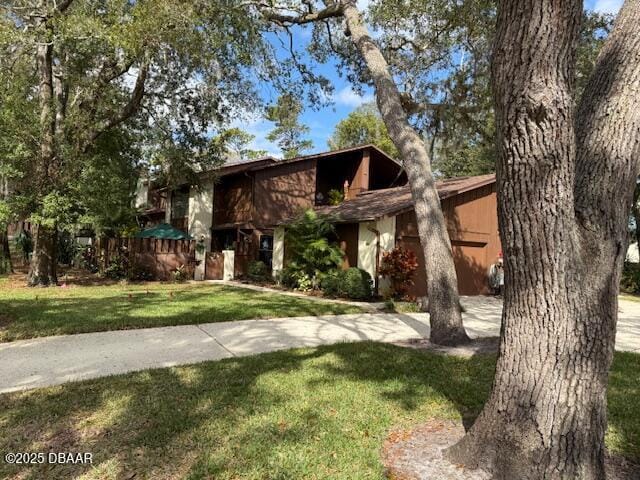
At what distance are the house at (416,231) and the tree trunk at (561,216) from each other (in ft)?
32.3

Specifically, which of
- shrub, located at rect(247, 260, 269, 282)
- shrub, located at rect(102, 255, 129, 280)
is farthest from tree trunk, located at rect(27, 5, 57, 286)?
shrub, located at rect(247, 260, 269, 282)

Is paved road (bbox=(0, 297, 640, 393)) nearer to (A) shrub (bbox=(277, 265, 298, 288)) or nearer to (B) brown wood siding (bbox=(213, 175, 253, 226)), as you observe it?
(A) shrub (bbox=(277, 265, 298, 288))

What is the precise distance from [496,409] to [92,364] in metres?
4.72

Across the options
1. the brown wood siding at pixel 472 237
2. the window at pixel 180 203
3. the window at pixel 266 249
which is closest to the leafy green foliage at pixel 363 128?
the window at pixel 180 203

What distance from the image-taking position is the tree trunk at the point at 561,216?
2547mm

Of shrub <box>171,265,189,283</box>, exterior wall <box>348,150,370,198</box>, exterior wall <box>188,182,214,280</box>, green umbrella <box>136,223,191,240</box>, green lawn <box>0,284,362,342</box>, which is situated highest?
exterior wall <box>348,150,370,198</box>

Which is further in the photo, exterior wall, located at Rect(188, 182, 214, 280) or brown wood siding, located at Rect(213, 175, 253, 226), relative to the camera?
exterior wall, located at Rect(188, 182, 214, 280)

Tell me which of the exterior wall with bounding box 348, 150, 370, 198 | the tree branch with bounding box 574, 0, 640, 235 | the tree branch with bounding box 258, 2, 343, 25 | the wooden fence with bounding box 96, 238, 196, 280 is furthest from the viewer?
the exterior wall with bounding box 348, 150, 370, 198

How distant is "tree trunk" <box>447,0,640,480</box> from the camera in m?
Answer: 2.55

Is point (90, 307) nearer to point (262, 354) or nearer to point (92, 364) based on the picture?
point (92, 364)

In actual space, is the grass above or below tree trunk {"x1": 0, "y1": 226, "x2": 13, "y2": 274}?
below

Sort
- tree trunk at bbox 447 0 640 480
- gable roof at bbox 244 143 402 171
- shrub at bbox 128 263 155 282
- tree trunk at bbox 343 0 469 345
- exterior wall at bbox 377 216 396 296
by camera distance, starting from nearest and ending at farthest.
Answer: tree trunk at bbox 447 0 640 480 → tree trunk at bbox 343 0 469 345 → exterior wall at bbox 377 216 396 296 → shrub at bbox 128 263 155 282 → gable roof at bbox 244 143 402 171

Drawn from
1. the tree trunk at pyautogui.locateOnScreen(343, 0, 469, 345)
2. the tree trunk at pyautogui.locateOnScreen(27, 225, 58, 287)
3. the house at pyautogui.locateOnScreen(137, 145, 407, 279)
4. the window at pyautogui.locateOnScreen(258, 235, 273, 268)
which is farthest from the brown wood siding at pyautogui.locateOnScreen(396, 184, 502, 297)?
the tree trunk at pyautogui.locateOnScreen(27, 225, 58, 287)

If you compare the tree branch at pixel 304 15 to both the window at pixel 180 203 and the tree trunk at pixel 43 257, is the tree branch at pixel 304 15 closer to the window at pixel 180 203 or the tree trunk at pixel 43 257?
the tree trunk at pixel 43 257
